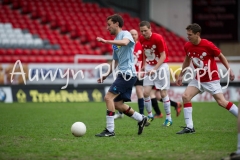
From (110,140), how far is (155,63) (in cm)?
360

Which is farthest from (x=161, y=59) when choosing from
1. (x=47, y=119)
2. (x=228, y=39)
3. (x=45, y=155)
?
(x=228, y=39)

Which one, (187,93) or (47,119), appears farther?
(47,119)

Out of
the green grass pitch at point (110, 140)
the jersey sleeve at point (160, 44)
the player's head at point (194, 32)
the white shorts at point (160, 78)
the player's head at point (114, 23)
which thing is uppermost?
the player's head at point (114, 23)

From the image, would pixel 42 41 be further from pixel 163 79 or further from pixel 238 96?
pixel 163 79

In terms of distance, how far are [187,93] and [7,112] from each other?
6464 millimetres

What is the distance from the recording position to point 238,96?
815 inches

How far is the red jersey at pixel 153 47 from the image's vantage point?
1156 centimetres

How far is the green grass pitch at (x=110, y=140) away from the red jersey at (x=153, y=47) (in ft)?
4.78

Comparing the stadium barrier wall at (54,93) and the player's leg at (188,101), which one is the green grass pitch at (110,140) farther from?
the stadium barrier wall at (54,93)

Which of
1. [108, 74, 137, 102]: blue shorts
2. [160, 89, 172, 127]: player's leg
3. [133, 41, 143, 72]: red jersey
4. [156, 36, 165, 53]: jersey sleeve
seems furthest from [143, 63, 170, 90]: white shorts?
[108, 74, 137, 102]: blue shorts

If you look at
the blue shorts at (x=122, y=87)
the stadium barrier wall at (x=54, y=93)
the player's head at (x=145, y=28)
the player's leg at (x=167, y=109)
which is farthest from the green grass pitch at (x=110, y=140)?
the stadium barrier wall at (x=54, y=93)

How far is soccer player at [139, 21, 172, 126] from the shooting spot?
11.5 m

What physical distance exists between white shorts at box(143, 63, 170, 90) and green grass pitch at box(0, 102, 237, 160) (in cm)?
88

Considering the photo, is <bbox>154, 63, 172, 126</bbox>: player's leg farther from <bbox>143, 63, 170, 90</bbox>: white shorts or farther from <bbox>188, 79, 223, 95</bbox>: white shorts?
<bbox>188, 79, 223, 95</bbox>: white shorts
